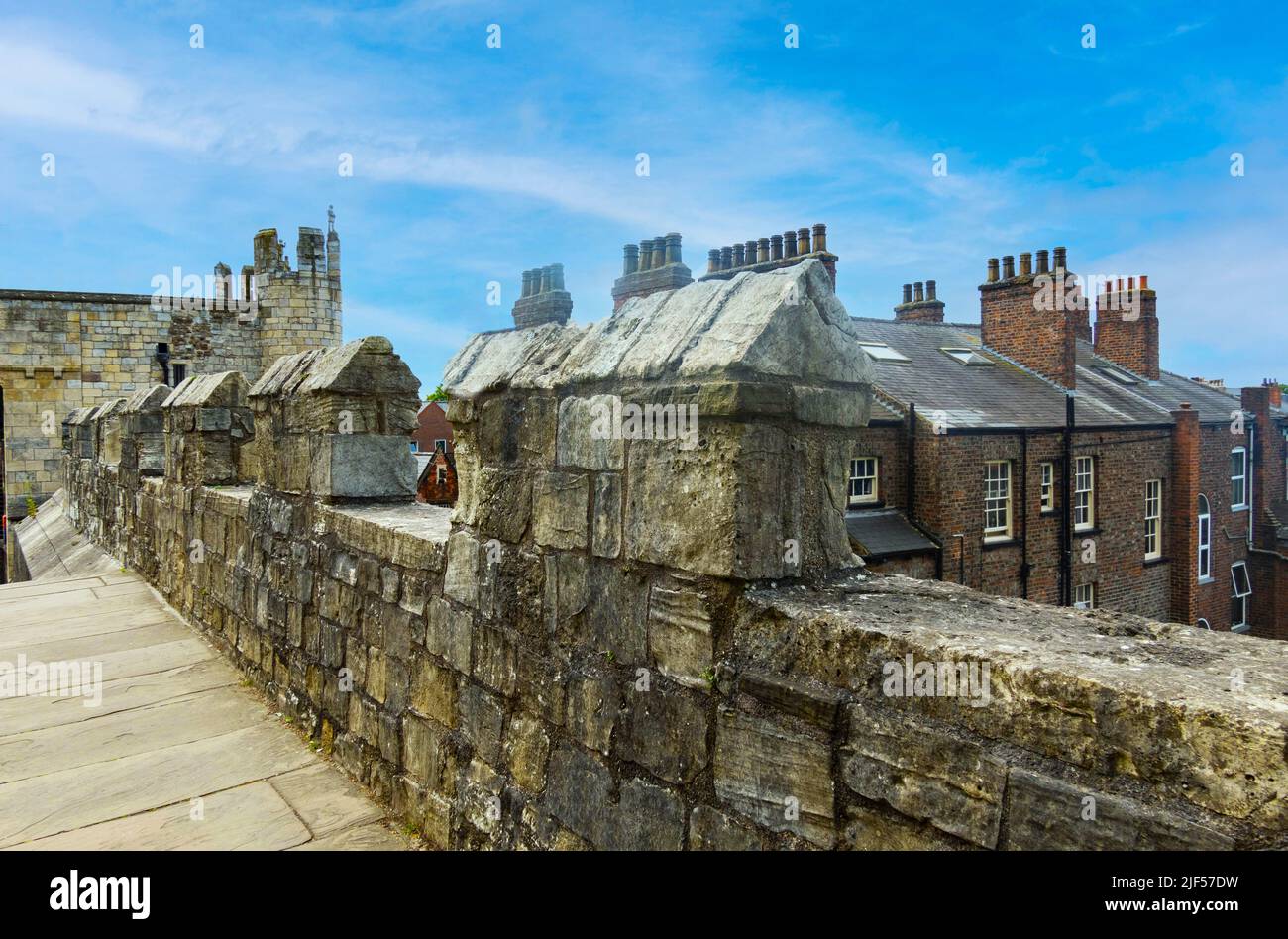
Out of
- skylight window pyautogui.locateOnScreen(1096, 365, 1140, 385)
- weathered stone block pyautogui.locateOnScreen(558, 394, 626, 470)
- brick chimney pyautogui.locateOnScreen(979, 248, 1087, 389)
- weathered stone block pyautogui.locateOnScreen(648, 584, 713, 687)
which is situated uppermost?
brick chimney pyautogui.locateOnScreen(979, 248, 1087, 389)

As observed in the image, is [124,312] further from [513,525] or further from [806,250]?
[513,525]

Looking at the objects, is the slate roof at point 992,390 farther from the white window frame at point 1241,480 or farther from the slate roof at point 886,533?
the slate roof at point 886,533

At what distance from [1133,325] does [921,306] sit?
6.15 metres

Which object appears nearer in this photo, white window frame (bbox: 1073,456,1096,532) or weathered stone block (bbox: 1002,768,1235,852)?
weathered stone block (bbox: 1002,768,1235,852)

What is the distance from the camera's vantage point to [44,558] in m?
11.4

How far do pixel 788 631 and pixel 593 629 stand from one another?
0.71 meters

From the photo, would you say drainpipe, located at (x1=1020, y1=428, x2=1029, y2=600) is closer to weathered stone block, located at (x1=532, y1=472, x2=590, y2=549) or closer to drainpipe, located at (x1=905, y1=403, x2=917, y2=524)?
drainpipe, located at (x1=905, y1=403, x2=917, y2=524)

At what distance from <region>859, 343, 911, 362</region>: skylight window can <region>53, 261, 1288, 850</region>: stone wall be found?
1632 cm

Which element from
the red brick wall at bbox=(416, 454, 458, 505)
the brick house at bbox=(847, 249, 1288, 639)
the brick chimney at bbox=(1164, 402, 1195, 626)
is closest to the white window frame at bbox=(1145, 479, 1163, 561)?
the brick house at bbox=(847, 249, 1288, 639)

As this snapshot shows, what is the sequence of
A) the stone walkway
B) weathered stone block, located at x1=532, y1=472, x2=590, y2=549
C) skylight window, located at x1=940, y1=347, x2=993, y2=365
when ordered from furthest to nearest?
skylight window, located at x1=940, y1=347, x2=993, y2=365, the stone walkway, weathered stone block, located at x1=532, y1=472, x2=590, y2=549

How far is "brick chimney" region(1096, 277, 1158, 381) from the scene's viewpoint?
2622 centimetres

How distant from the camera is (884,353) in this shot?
1911 centimetres

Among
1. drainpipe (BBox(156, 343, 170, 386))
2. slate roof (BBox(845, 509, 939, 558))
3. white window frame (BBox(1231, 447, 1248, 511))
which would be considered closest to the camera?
slate roof (BBox(845, 509, 939, 558))

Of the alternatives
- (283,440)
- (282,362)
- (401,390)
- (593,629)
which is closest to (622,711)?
(593,629)
